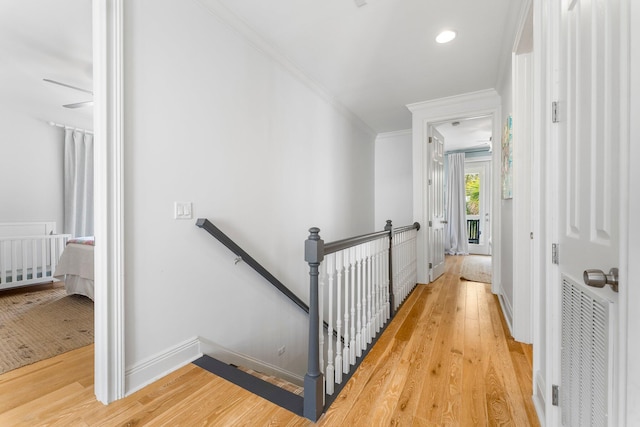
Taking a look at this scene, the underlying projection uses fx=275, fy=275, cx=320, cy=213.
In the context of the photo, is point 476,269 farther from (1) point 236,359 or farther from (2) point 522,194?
(1) point 236,359

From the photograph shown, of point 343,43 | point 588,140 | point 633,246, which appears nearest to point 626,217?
point 633,246

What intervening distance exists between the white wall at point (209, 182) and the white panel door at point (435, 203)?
1892 mm

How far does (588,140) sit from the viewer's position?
86 centimetres

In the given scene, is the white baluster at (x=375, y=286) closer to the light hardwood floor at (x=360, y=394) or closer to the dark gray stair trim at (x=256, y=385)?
the light hardwood floor at (x=360, y=394)

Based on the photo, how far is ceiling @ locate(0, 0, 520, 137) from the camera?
2029 millimetres

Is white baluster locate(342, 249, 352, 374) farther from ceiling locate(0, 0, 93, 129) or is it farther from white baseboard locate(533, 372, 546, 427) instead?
ceiling locate(0, 0, 93, 129)

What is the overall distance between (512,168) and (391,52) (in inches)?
58.7

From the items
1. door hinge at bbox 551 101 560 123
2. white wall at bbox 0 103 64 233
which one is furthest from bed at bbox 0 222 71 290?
door hinge at bbox 551 101 560 123

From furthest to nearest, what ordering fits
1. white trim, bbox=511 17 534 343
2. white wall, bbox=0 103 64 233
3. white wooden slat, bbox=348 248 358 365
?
white wall, bbox=0 103 64 233, white trim, bbox=511 17 534 343, white wooden slat, bbox=348 248 358 365

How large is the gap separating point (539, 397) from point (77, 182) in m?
5.96

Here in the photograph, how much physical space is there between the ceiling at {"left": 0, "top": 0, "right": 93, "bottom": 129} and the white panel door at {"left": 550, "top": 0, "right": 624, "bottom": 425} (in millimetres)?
2888

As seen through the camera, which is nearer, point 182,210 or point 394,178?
point 182,210

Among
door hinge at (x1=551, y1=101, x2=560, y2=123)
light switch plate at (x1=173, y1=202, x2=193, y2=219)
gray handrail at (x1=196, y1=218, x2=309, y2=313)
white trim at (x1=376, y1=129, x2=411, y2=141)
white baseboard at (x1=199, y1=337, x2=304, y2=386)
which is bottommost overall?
white baseboard at (x1=199, y1=337, x2=304, y2=386)

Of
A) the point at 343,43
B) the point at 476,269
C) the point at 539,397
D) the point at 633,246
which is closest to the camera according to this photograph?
the point at 633,246
